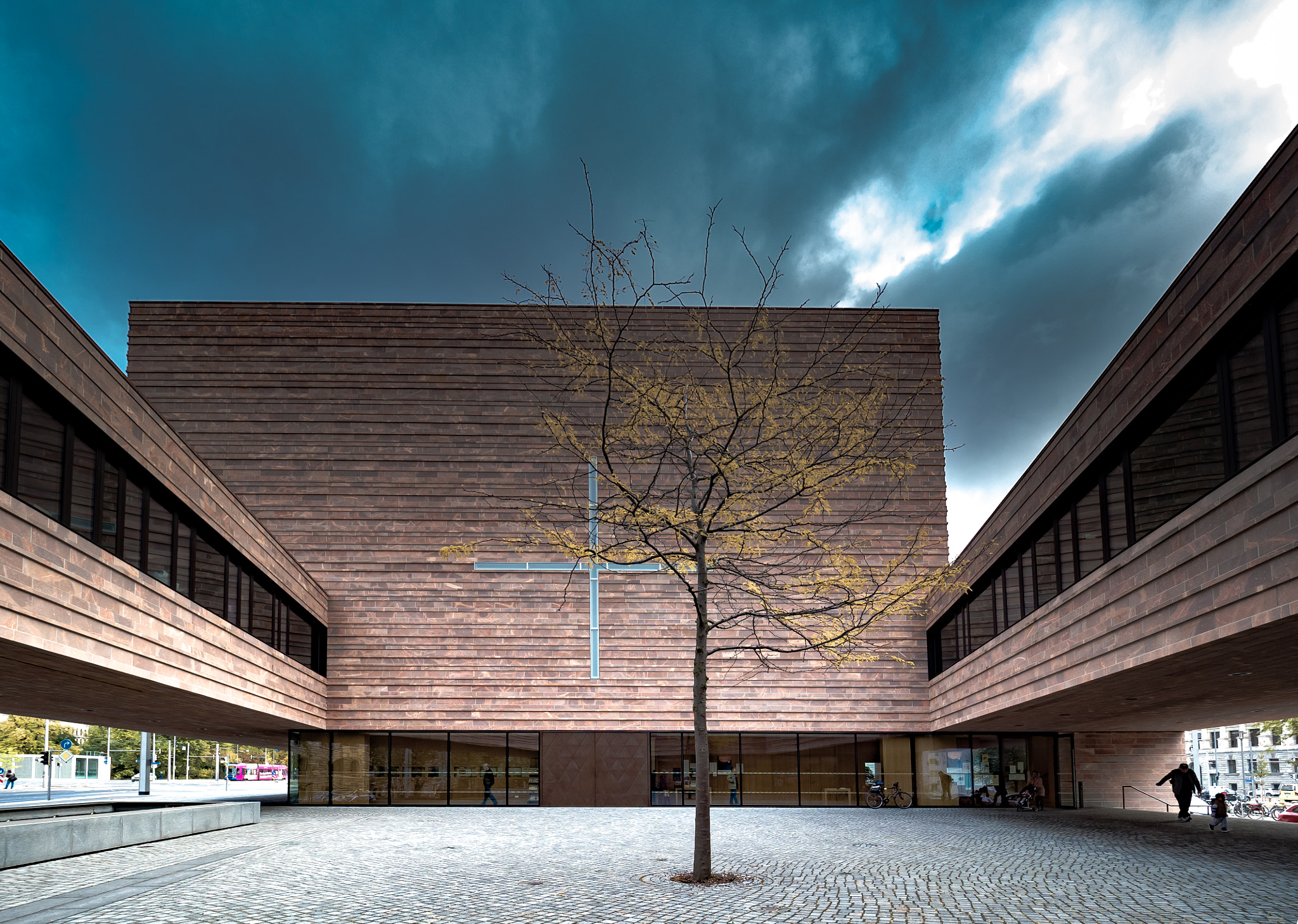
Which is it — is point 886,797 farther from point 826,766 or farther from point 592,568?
point 592,568

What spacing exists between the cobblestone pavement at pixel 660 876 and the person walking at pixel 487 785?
7358mm

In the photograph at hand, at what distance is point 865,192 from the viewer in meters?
73.3

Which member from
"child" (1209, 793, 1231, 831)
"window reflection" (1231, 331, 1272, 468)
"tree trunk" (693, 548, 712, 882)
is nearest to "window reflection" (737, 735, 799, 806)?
"child" (1209, 793, 1231, 831)

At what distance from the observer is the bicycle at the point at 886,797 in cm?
2780

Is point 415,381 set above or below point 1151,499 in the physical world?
above

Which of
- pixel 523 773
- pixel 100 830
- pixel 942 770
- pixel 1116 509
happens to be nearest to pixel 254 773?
pixel 523 773

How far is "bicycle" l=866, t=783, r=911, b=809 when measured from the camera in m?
27.8

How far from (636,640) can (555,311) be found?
360 inches

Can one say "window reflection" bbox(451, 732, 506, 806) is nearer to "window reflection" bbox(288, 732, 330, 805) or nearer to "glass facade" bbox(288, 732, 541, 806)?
"glass facade" bbox(288, 732, 541, 806)

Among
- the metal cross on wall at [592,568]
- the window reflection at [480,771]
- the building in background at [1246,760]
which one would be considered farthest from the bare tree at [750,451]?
the building in background at [1246,760]

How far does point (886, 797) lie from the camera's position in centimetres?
2789

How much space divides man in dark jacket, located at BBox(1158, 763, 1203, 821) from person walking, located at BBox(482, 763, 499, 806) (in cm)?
1595

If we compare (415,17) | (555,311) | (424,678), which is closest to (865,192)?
(415,17)

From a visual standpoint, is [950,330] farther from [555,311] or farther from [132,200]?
[132,200]
